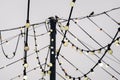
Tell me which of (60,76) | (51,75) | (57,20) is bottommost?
(60,76)

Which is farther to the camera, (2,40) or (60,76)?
(60,76)

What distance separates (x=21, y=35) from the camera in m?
3.07

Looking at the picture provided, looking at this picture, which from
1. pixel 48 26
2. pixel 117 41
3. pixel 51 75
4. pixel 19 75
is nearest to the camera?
pixel 117 41

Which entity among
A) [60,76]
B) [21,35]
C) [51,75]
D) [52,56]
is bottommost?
[60,76]

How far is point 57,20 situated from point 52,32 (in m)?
0.19

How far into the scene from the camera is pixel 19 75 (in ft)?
11.5

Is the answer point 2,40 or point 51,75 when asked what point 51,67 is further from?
point 2,40

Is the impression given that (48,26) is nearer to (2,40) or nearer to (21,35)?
(21,35)

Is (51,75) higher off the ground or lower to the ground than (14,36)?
lower

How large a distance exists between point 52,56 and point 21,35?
56cm

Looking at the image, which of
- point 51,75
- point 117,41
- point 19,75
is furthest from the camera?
point 19,75

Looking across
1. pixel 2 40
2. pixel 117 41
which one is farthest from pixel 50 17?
pixel 117 41

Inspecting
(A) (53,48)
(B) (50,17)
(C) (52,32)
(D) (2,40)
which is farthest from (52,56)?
(D) (2,40)

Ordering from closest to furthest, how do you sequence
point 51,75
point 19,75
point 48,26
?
1. point 51,75
2. point 48,26
3. point 19,75
